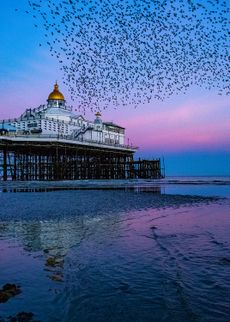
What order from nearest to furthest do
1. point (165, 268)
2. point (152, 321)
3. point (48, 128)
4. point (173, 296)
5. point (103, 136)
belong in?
point (152, 321), point (173, 296), point (165, 268), point (48, 128), point (103, 136)

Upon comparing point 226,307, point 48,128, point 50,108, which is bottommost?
point 226,307

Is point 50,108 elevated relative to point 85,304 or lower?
elevated

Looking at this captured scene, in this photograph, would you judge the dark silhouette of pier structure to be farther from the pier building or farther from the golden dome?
the golden dome

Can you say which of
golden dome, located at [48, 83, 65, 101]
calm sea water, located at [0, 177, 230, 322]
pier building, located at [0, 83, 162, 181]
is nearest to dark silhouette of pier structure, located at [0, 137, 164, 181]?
pier building, located at [0, 83, 162, 181]

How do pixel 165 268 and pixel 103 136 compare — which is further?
pixel 103 136

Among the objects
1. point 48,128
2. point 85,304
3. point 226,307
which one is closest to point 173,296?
point 226,307

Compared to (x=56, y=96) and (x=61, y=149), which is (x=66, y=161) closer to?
(x=61, y=149)

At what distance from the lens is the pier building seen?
51062mm

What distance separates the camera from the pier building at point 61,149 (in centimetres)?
5106

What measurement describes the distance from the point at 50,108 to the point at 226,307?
7131cm

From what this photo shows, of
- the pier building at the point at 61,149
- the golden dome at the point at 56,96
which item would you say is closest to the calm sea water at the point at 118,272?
the pier building at the point at 61,149

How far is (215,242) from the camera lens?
22.5 ft

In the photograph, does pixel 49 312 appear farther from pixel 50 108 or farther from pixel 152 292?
pixel 50 108

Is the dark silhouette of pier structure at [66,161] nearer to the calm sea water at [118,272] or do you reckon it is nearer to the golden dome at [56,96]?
the golden dome at [56,96]
